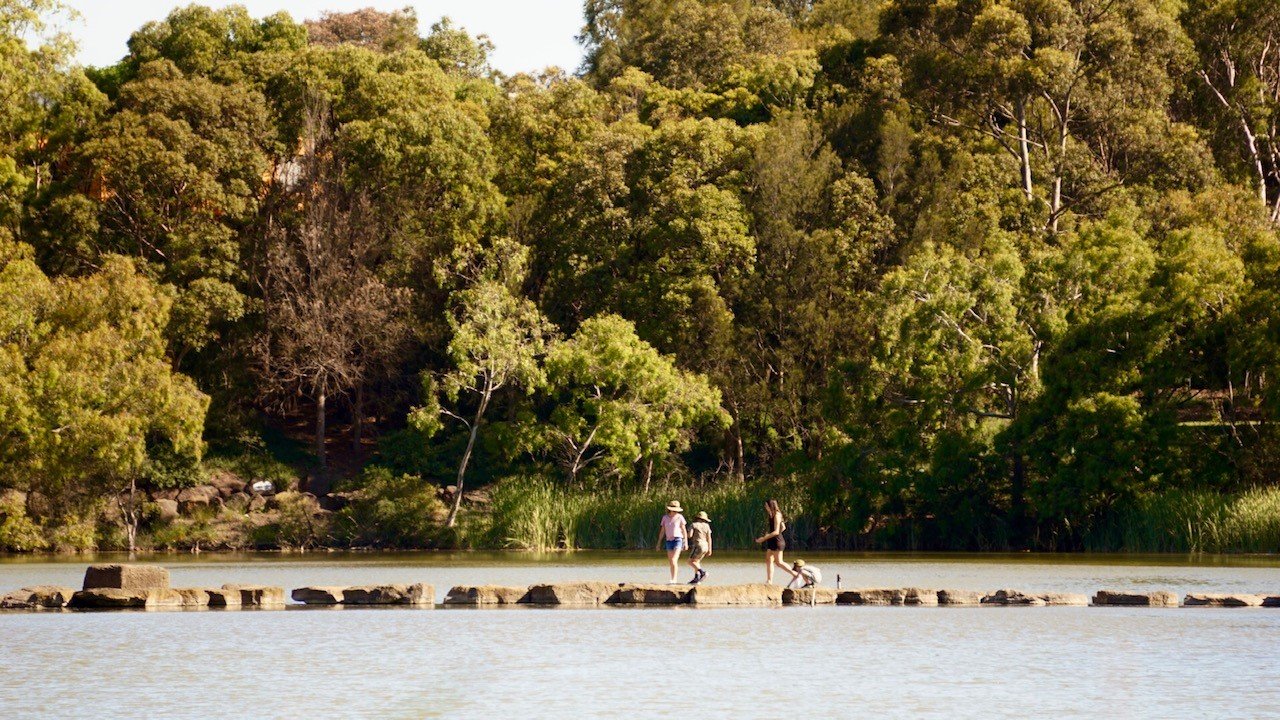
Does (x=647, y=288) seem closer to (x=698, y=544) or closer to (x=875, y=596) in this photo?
(x=698, y=544)

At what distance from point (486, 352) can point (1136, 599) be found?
32.4 metres

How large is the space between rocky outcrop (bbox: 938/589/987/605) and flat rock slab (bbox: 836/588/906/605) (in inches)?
25.4

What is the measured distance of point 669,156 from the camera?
189 ft

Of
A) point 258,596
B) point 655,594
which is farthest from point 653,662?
point 258,596

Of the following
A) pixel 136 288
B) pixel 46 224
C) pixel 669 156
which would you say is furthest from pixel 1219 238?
pixel 46 224

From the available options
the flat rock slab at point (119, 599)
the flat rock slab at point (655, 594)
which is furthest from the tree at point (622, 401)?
the flat rock slab at point (119, 599)

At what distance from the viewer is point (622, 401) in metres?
53.6

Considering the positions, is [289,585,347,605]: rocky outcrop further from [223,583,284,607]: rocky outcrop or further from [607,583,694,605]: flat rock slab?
[607,583,694,605]: flat rock slab

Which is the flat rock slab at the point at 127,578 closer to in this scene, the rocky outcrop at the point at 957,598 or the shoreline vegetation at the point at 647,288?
the rocky outcrop at the point at 957,598

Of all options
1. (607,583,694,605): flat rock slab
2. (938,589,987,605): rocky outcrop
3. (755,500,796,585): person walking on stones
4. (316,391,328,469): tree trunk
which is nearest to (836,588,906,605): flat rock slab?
(938,589,987,605): rocky outcrop

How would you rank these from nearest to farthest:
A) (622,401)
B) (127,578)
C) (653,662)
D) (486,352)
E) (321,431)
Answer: (653,662) → (127,578) → (622,401) → (486,352) → (321,431)

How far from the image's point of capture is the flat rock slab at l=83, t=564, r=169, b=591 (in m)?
27.1

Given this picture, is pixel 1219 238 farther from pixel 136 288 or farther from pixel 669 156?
pixel 136 288

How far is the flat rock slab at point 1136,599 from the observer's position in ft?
84.1
